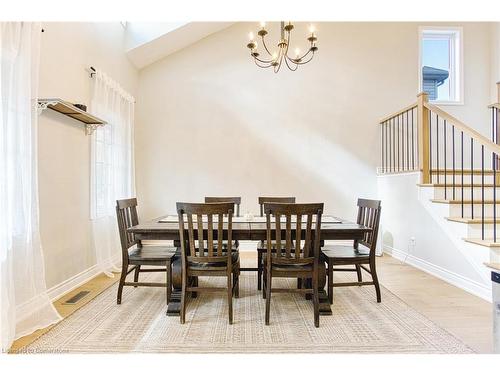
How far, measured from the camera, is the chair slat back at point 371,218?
278cm

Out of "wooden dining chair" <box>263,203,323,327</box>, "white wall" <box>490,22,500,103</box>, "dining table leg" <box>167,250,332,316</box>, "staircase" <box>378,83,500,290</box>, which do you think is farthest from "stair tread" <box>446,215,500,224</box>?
"white wall" <box>490,22,500,103</box>

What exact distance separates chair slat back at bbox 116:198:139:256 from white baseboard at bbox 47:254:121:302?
2.42ft

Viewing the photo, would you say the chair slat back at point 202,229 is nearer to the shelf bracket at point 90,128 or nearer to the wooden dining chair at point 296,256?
the wooden dining chair at point 296,256

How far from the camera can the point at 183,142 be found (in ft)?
16.9

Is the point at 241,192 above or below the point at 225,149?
below

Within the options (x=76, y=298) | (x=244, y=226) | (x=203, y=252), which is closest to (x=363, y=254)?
(x=244, y=226)

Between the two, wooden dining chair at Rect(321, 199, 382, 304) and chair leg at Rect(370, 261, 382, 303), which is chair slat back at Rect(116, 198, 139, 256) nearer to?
wooden dining chair at Rect(321, 199, 382, 304)

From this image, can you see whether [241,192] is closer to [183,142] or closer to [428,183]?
[183,142]

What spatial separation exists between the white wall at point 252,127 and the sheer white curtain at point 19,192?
9.06 feet

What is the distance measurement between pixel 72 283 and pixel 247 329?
77.8 inches

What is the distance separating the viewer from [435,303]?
2871 mm

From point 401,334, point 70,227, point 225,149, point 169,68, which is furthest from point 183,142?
point 401,334

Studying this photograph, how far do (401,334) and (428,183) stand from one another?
229 centimetres

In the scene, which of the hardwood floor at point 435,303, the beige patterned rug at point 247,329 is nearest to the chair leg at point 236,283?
the beige patterned rug at point 247,329
